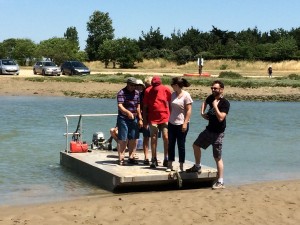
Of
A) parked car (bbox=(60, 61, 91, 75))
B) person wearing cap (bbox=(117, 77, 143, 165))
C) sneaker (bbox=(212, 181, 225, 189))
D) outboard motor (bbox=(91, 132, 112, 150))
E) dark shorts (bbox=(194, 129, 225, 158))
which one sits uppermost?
person wearing cap (bbox=(117, 77, 143, 165))

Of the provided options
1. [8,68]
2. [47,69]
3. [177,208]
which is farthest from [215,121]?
[47,69]

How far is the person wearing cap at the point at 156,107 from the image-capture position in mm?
10406

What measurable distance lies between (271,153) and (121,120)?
6519 mm

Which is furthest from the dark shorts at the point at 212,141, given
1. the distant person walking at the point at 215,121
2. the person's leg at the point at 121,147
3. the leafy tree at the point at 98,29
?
→ the leafy tree at the point at 98,29

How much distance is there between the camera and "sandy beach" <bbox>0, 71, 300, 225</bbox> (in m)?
8.08

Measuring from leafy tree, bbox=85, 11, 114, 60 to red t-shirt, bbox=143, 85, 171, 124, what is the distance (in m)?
81.9

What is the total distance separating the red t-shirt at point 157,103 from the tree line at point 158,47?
184ft

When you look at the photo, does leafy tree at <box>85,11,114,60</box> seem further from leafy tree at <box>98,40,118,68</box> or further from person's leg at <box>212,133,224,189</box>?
person's leg at <box>212,133,224,189</box>

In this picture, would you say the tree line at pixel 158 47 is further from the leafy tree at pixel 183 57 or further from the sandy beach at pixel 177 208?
the sandy beach at pixel 177 208

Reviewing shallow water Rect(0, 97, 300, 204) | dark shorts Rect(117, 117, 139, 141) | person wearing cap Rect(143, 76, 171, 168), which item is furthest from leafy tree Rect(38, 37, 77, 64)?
person wearing cap Rect(143, 76, 171, 168)

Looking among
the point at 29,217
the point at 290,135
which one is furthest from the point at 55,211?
the point at 290,135

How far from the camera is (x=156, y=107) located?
1046cm

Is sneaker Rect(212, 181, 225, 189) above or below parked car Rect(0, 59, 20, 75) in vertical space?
below

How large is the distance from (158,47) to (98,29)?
9.85 meters
